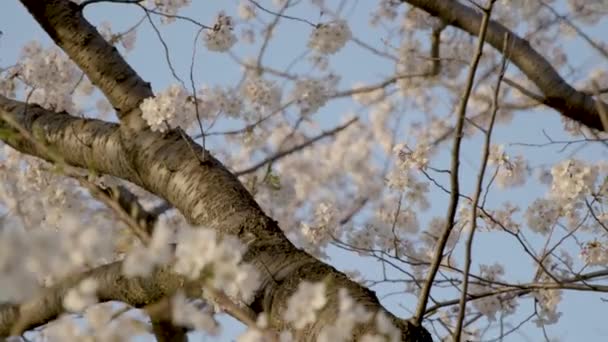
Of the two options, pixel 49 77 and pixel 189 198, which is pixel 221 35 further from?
pixel 189 198

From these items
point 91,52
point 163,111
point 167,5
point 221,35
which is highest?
point 167,5

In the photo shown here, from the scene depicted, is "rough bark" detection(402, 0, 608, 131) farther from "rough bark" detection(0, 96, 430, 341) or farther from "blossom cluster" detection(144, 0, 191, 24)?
"rough bark" detection(0, 96, 430, 341)

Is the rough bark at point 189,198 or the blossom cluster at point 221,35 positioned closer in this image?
the rough bark at point 189,198

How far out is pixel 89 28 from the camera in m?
1.69

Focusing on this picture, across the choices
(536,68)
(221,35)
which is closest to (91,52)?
(221,35)

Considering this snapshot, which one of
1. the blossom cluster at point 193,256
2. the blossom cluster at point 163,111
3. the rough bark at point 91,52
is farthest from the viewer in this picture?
the rough bark at point 91,52

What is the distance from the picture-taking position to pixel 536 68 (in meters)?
2.18

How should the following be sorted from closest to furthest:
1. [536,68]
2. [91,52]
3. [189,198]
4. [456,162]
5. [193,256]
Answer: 1. [193,256]
2. [456,162]
3. [189,198]
4. [91,52]
5. [536,68]

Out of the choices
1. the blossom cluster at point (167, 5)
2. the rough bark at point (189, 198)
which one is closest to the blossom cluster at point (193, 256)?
the rough bark at point (189, 198)

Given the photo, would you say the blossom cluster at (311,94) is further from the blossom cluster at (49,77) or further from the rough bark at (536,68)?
the blossom cluster at (49,77)

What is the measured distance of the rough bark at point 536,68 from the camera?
213cm

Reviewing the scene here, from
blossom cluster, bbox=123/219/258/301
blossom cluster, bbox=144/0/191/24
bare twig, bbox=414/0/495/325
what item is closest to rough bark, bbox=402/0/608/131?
blossom cluster, bbox=144/0/191/24

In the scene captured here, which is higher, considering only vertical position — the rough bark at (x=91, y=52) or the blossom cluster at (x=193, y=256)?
the rough bark at (x=91, y=52)

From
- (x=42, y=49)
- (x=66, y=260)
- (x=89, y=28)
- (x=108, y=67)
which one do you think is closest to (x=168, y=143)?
(x=108, y=67)
